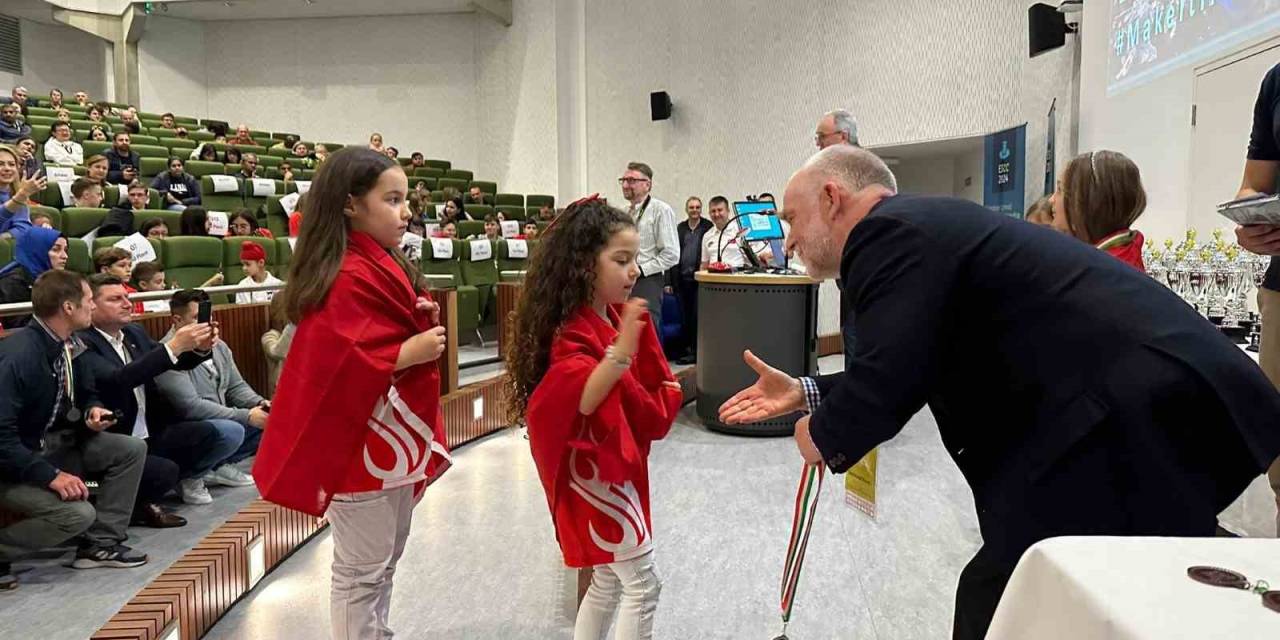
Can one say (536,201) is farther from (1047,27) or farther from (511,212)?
A: (1047,27)

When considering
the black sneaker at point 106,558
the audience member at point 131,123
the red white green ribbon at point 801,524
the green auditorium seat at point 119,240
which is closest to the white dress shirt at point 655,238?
the green auditorium seat at point 119,240

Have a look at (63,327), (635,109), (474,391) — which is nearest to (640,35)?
(635,109)

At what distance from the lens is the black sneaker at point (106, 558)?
2.66 metres

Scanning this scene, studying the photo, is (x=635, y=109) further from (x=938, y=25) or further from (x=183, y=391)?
(x=183, y=391)

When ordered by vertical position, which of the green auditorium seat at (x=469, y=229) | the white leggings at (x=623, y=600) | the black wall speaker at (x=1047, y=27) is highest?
the black wall speaker at (x=1047, y=27)

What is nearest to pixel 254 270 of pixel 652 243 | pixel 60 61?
pixel 652 243

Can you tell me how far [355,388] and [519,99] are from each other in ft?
38.6

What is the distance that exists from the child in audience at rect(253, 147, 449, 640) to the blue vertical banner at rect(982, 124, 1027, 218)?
598cm

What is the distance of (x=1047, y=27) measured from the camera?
6070 millimetres

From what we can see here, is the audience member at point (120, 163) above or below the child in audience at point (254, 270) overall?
above

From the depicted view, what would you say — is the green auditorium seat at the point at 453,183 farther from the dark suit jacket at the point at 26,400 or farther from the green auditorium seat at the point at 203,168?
the dark suit jacket at the point at 26,400

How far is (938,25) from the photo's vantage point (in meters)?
7.83

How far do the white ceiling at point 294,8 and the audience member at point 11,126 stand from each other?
19.9ft

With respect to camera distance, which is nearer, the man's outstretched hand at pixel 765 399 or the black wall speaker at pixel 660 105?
the man's outstretched hand at pixel 765 399
